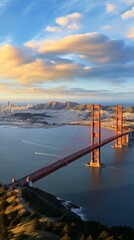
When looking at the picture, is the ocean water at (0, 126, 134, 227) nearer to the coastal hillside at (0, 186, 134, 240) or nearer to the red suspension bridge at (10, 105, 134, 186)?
the red suspension bridge at (10, 105, 134, 186)

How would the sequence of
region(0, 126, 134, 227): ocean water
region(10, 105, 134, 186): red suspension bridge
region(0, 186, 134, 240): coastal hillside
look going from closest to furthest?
region(0, 186, 134, 240): coastal hillside < region(0, 126, 134, 227): ocean water < region(10, 105, 134, 186): red suspension bridge

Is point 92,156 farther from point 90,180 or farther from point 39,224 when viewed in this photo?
point 39,224

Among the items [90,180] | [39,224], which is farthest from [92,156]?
[39,224]

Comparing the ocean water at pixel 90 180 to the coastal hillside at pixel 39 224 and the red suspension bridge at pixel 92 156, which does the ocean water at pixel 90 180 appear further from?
the coastal hillside at pixel 39 224

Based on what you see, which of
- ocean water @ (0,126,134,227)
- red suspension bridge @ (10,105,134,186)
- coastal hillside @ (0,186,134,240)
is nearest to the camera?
coastal hillside @ (0,186,134,240)

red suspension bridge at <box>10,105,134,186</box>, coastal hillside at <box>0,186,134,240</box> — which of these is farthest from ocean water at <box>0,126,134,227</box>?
coastal hillside at <box>0,186,134,240</box>

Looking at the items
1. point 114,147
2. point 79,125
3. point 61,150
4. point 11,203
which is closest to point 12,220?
point 11,203

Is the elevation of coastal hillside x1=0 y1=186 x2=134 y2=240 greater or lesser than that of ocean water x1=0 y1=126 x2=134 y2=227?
greater

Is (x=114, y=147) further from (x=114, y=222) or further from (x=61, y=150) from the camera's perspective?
(x=114, y=222)

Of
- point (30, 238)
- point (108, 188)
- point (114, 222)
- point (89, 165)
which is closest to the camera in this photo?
point (30, 238)
